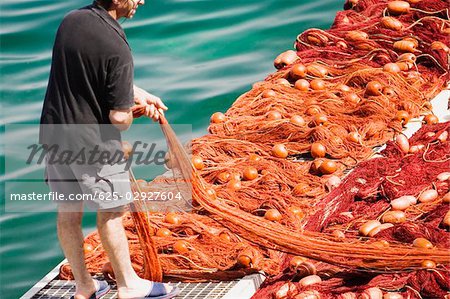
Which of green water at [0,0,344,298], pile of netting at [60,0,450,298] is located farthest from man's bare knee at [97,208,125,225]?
green water at [0,0,344,298]

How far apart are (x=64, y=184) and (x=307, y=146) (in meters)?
2.13

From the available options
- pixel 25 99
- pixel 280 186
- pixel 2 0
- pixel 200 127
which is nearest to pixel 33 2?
pixel 2 0

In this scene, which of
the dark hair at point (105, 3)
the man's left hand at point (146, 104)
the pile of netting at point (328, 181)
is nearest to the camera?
the dark hair at point (105, 3)

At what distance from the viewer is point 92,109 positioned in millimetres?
4555

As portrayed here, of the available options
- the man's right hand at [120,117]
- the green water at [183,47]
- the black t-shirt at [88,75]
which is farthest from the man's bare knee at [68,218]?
the green water at [183,47]

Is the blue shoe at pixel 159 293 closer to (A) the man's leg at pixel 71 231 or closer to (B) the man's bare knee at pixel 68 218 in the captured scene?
(A) the man's leg at pixel 71 231

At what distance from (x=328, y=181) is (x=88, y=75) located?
1928 mm

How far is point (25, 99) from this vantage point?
11.1m

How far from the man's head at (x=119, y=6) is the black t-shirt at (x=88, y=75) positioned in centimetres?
4

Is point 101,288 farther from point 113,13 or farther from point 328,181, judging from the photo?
point 328,181

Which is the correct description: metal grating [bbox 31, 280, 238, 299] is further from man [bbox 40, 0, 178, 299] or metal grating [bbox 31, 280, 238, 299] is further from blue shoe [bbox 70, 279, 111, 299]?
man [bbox 40, 0, 178, 299]

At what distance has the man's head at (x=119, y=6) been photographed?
4.58 meters

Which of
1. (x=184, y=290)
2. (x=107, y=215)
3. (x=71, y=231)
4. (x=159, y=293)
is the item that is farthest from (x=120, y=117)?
(x=184, y=290)

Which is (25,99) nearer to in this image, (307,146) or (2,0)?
(2,0)
